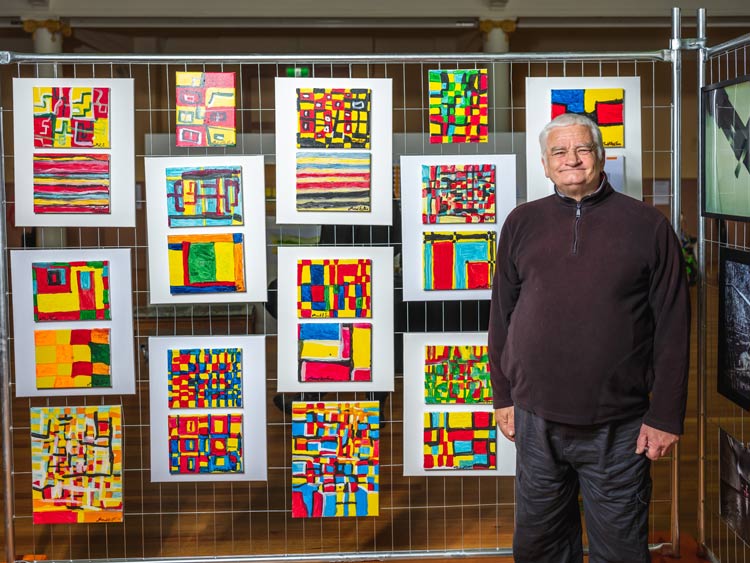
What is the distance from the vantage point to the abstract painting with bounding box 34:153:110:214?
8.98 feet

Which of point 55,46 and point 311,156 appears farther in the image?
point 55,46

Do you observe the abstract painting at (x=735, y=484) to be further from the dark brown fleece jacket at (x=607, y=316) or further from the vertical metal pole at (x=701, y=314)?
the dark brown fleece jacket at (x=607, y=316)

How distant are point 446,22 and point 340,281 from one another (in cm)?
709

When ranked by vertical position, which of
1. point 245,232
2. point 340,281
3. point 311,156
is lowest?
point 340,281

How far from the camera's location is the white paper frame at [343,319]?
9.18 ft

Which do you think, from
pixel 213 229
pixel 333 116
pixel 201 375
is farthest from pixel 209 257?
pixel 333 116

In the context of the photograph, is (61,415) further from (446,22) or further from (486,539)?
(446,22)

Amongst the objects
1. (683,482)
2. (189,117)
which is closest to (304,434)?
(189,117)

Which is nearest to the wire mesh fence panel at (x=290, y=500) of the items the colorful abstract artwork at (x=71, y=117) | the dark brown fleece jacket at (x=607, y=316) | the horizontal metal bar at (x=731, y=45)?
the colorful abstract artwork at (x=71, y=117)

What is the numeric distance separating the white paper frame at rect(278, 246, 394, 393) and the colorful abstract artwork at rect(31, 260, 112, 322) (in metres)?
0.62

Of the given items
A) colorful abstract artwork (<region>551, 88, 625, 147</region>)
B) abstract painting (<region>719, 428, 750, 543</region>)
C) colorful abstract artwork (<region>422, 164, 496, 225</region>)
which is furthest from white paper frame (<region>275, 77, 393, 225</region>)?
abstract painting (<region>719, 428, 750, 543</region>)

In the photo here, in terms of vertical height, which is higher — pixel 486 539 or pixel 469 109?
pixel 469 109

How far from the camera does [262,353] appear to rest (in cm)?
282

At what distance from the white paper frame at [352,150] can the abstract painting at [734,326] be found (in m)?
1.11
